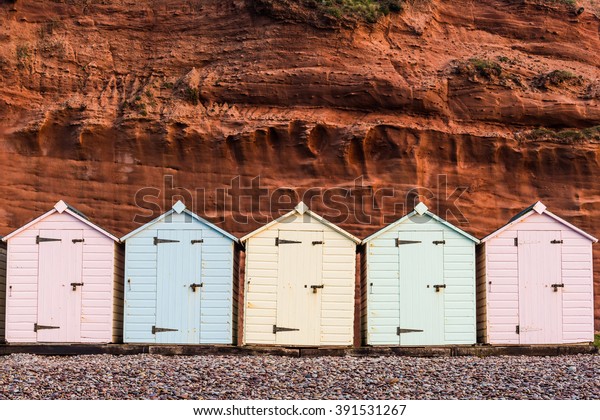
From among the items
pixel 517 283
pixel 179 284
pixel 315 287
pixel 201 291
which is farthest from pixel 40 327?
pixel 517 283

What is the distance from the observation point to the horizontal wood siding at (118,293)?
2278cm

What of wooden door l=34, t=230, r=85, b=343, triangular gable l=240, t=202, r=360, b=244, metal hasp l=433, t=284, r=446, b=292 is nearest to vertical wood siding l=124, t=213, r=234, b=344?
triangular gable l=240, t=202, r=360, b=244

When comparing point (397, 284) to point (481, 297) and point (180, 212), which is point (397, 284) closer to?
point (481, 297)

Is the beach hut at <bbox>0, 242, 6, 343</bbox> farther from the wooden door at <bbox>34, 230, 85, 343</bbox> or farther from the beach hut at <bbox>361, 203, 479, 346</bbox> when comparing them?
the beach hut at <bbox>361, 203, 479, 346</bbox>

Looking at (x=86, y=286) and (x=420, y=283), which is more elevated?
(x=420, y=283)

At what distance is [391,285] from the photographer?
22.3 meters

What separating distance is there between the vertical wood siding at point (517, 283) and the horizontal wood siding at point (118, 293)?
789cm

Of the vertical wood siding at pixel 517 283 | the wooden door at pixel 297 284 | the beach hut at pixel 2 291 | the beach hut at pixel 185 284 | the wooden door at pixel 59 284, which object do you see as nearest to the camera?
the wooden door at pixel 297 284

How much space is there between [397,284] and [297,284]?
210 cm

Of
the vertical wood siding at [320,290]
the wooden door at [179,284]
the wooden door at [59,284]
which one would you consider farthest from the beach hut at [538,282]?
the wooden door at [59,284]

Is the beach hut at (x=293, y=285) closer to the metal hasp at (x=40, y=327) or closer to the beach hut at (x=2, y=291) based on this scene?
the metal hasp at (x=40, y=327)

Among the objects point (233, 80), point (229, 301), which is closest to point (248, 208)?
→ point (233, 80)

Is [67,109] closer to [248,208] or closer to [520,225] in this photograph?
[248,208]

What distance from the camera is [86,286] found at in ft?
73.7
